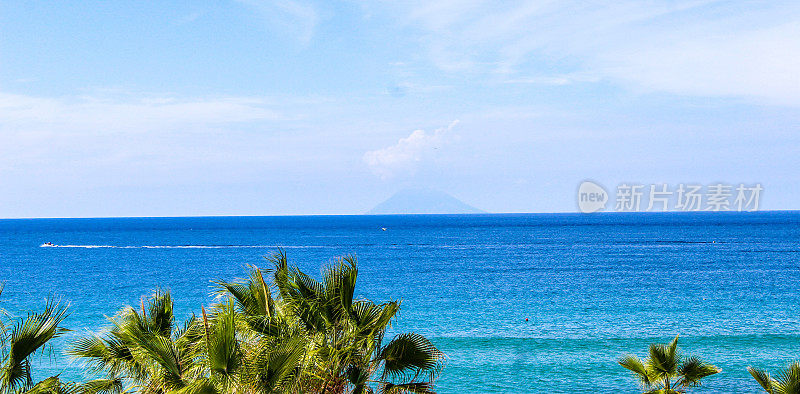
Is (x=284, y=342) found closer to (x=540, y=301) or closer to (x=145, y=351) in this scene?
(x=145, y=351)

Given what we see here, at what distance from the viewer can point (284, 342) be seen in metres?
8.59

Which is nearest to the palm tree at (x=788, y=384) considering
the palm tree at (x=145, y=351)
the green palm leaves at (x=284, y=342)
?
the green palm leaves at (x=284, y=342)

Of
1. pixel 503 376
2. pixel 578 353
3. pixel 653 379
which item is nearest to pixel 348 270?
pixel 653 379

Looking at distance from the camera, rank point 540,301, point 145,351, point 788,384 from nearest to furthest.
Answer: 1. point 145,351
2. point 788,384
3. point 540,301

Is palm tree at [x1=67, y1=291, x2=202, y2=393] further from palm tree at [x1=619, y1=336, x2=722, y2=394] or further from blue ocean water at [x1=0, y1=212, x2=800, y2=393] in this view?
blue ocean water at [x1=0, y1=212, x2=800, y2=393]

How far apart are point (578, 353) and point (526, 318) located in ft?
30.0

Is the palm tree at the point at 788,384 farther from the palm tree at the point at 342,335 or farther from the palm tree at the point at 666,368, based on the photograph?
the palm tree at the point at 342,335

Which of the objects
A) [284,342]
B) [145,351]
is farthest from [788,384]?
[145,351]

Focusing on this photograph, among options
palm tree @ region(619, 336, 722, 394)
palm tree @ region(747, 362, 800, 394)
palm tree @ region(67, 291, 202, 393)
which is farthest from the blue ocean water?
palm tree @ region(67, 291, 202, 393)

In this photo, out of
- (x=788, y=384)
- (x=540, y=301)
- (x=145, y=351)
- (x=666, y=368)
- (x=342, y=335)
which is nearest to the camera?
(x=145, y=351)

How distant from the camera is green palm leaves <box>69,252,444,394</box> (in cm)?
864

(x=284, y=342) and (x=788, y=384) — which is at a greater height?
(x=284, y=342)

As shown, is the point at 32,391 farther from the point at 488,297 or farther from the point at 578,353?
the point at 488,297

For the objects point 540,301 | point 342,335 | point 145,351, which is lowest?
point 540,301
